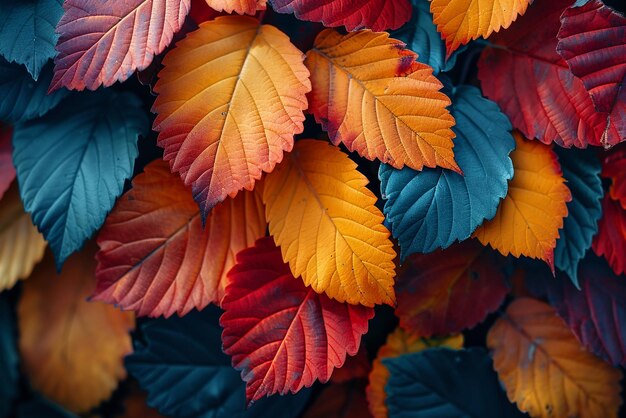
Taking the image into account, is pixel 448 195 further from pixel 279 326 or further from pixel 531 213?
pixel 279 326

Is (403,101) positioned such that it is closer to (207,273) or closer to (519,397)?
(207,273)

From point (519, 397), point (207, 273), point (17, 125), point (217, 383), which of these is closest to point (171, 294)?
point (207, 273)

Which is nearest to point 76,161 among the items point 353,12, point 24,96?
point 24,96

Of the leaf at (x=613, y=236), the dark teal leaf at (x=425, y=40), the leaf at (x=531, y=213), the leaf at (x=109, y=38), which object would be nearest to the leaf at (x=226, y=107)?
the leaf at (x=109, y=38)

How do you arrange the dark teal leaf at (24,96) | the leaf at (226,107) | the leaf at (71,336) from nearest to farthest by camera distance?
the leaf at (226,107)
the dark teal leaf at (24,96)
the leaf at (71,336)

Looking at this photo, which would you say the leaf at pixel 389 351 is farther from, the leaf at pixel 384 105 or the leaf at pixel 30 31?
the leaf at pixel 30 31
